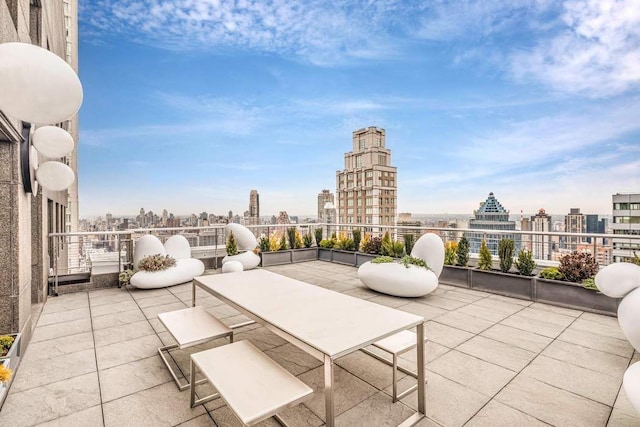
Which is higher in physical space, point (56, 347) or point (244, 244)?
point (244, 244)

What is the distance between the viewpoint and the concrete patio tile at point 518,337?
3238mm

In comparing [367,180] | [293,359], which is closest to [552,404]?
[293,359]

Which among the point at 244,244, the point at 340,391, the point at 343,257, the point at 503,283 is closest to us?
the point at 340,391

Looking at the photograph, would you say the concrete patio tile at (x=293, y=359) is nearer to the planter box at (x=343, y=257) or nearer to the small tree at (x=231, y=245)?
the small tree at (x=231, y=245)

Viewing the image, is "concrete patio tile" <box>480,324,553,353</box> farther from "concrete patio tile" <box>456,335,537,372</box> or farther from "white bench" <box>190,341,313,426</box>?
"white bench" <box>190,341,313,426</box>

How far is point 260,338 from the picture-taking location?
11.4 ft

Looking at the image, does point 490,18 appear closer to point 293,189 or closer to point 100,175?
point 293,189

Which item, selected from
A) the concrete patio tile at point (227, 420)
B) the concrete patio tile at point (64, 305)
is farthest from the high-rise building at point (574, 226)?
the concrete patio tile at point (64, 305)

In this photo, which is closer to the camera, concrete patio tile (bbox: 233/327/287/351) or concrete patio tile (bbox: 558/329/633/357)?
concrete patio tile (bbox: 558/329/633/357)

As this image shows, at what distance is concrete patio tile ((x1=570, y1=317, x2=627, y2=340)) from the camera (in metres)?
3.55

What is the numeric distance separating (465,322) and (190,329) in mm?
3158

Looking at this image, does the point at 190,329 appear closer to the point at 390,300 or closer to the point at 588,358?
the point at 390,300

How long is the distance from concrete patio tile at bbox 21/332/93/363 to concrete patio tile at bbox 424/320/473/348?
3.59 m

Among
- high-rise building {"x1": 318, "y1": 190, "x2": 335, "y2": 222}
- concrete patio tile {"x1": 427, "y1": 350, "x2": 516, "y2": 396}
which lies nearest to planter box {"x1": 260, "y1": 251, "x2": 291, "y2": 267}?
high-rise building {"x1": 318, "y1": 190, "x2": 335, "y2": 222}
